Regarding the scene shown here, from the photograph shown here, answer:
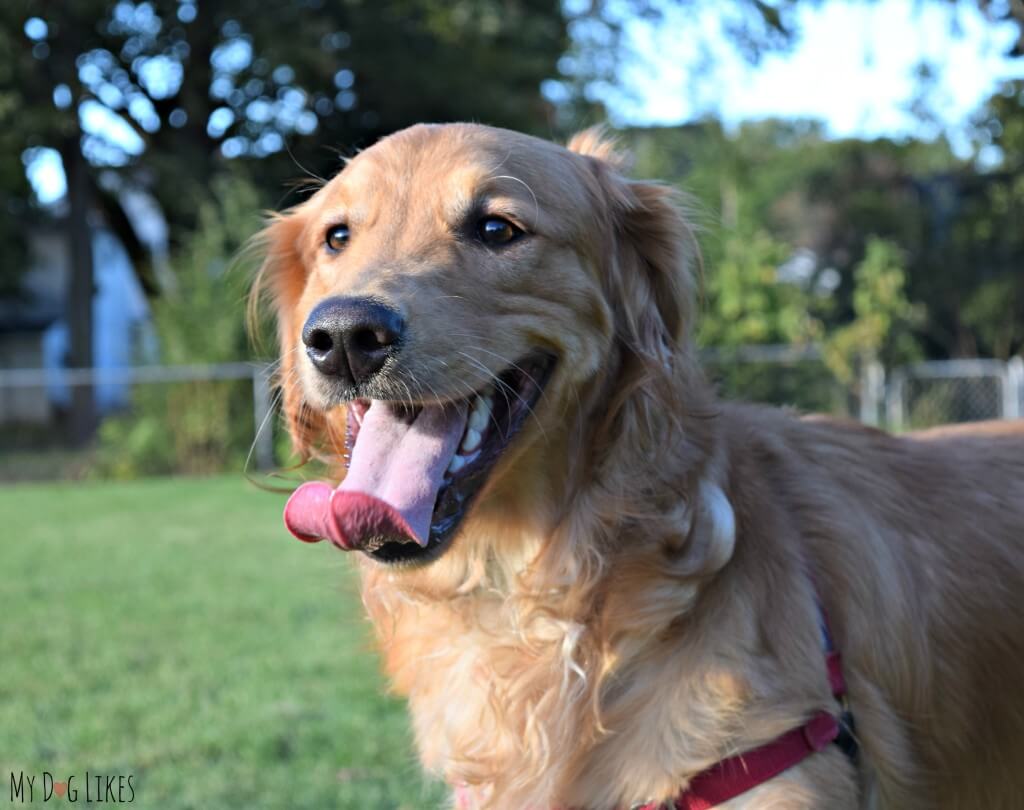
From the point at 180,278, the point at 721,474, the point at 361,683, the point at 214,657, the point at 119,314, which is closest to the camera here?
the point at 721,474

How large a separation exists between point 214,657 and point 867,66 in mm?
4307

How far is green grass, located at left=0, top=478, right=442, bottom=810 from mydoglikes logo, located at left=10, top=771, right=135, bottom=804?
0.08ft

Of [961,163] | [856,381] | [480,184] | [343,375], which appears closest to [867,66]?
[480,184]

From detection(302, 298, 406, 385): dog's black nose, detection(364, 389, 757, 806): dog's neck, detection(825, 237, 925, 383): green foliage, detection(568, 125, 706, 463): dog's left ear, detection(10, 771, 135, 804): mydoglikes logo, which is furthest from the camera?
detection(825, 237, 925, 383): green foliage

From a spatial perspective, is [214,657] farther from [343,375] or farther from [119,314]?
[119,314]

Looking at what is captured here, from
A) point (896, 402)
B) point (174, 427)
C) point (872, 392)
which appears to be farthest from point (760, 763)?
point (174, 427)

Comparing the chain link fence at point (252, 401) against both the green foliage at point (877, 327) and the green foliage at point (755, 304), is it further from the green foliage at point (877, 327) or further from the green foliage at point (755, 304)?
the green foliage at point (755, 304)

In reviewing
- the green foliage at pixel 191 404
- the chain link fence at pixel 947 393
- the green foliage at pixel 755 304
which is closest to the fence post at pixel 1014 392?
the chain link fence at pixel 947 393

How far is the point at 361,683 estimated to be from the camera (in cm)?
508

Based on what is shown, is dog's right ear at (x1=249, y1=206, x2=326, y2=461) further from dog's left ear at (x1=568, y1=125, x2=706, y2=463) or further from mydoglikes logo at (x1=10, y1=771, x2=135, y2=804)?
mydoglikes logo at (x1=10, y1=771, x2=135, y2=804)

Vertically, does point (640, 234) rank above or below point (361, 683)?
above

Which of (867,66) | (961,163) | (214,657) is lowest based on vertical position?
(214,657)

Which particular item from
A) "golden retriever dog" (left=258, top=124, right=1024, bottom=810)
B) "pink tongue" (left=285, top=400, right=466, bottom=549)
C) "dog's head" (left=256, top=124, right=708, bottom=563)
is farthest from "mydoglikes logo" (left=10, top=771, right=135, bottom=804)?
"pink tongue" (left=285, top=400, right=466, bottom=549)

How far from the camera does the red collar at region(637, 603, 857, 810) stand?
84.1 inches
